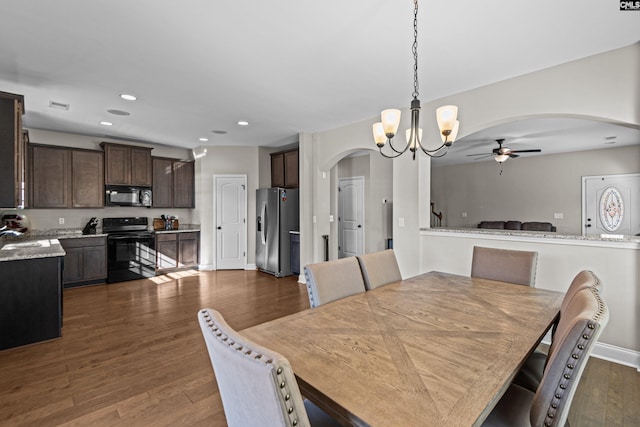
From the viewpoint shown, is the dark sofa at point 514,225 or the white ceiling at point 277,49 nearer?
the white ceiling at point 277,49

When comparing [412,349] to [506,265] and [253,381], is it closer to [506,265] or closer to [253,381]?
[253,381]

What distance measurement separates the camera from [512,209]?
7.26 m

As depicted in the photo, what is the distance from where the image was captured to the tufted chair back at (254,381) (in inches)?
26.5

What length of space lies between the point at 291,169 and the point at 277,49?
3372 mm

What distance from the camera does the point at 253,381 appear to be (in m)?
0.71

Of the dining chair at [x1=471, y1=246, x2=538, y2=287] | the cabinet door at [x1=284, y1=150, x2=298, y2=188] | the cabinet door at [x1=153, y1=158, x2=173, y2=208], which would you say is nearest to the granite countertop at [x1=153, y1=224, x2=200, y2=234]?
the cabinet door at [x1=153, y1=158, x2=173, y2=208]

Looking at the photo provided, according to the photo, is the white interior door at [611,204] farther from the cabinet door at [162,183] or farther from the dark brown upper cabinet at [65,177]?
the dark brown upper cabinet at [65,177]

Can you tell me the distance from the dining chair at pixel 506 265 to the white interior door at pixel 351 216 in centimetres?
392

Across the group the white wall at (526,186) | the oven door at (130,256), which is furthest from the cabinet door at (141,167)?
the white wall at (526,186)

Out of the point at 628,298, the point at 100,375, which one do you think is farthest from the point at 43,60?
the point at 628,298

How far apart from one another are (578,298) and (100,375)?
10.0 ft

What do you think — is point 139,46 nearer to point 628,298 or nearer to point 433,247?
point 433,247

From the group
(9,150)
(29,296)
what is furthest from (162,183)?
(29,296)

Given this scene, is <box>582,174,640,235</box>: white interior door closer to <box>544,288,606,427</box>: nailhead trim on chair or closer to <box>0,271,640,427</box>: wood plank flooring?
<box>0,271,640,427</box>: wood plank flooring
